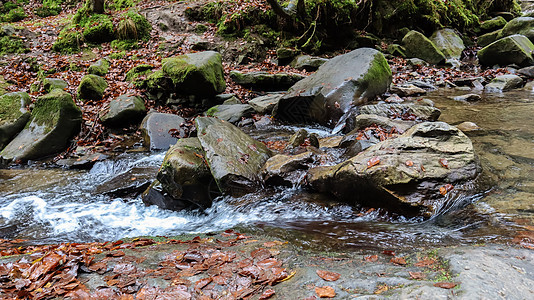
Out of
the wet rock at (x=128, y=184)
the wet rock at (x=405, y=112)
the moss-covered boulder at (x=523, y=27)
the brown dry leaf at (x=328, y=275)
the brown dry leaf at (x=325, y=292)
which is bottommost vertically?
the wet rock at (x=128, y=184)

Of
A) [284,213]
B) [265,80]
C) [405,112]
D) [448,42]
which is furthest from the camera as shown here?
[448,42]

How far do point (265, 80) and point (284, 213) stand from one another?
248 inches

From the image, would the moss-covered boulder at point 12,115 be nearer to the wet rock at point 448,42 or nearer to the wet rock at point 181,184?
the wet rock at point 181,184

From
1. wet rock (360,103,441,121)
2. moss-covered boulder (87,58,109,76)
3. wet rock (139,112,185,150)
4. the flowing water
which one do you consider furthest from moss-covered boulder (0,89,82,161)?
wet rock (360,103,441,121)

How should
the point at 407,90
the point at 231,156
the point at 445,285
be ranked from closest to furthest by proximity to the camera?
1. the point at 445,285
2. the point at 231,156
3. the point at 407,90

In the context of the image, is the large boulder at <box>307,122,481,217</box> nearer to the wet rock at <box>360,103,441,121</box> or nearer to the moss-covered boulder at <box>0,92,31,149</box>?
the wet rock at <box>360,103,441,121</box>

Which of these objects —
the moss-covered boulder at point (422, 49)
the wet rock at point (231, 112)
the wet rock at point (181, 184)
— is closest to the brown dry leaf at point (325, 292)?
the wet rock at point (181, 184)

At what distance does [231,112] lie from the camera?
7672 mm

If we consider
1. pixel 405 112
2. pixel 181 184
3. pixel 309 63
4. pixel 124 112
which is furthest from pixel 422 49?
pixel 181 184

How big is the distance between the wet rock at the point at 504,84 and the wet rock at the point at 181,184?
892 centimetres

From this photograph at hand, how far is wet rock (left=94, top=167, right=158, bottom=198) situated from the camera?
4832mm

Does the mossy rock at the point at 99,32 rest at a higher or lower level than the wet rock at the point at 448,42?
higher

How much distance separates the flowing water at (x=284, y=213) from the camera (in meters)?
2.93

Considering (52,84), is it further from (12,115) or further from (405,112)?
(405,112)
